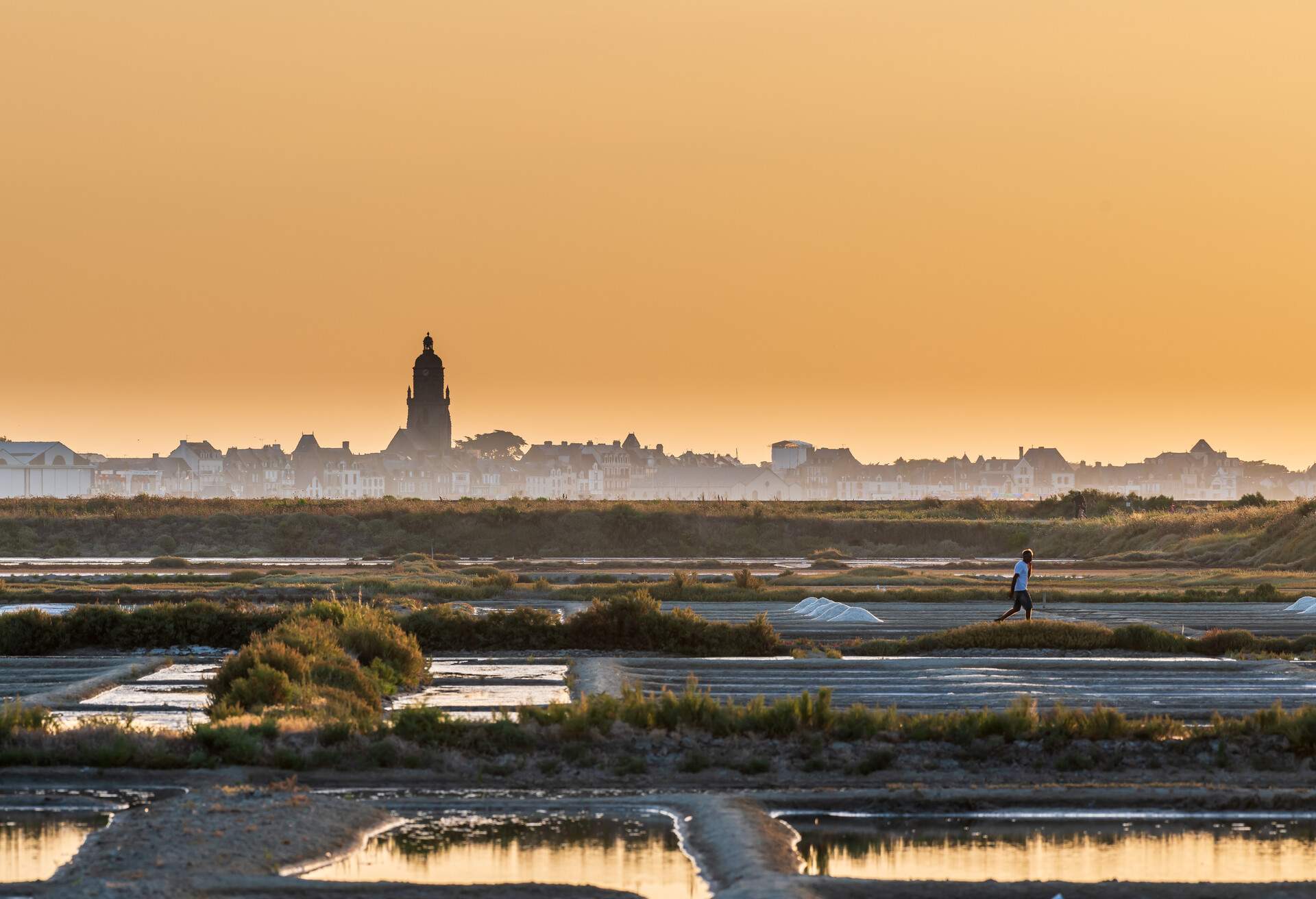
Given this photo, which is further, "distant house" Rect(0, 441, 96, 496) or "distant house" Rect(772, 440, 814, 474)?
"distant house" Rect(772, 440, 814, 474)

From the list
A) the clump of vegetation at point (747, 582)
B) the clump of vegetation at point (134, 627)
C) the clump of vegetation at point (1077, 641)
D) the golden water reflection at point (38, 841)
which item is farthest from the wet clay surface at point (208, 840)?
the clump of vegetation at point (747, 582)

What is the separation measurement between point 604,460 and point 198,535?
115088mm

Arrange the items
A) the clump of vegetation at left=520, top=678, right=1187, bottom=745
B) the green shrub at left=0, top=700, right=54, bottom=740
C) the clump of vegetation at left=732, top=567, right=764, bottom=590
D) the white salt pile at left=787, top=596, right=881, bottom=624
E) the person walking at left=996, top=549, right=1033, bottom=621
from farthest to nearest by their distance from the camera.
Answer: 1. the clump of vegetation at left=732, top=567, right=764, bottom=590
2. the white salt pile at left=787, top=596, right=881, bottom=624
3. the person walking at left=996, top=549, right=1033, bottom=621
4. the clump of vegetation at left=520, top=678, right=1187, bottom=745
5. the green shrub at left=0, top=700, right=54, bottom=740

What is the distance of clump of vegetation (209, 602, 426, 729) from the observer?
1659 cm

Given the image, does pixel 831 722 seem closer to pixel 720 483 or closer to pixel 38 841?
pixel 38 841

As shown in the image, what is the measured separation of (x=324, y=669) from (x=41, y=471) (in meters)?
127

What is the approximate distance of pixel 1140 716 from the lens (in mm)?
17312

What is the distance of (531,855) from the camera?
11703mm

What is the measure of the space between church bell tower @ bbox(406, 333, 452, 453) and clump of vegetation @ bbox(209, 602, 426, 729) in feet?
494

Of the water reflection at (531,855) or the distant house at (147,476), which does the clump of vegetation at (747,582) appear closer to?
the water reflection at (531,855)

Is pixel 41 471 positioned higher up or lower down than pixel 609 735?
higher up

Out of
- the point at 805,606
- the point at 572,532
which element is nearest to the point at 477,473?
the point at 572,532

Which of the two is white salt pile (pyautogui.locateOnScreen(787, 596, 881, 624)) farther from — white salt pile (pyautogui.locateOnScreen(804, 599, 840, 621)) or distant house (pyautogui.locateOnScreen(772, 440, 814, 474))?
distant house (pyautogui.locateOnScreen(772, 440, 814, 474))

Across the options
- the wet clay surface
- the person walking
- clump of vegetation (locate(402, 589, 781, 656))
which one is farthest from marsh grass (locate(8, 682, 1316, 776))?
the person walking
